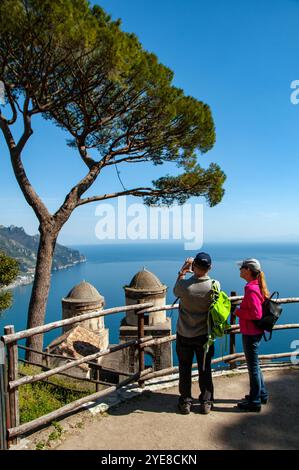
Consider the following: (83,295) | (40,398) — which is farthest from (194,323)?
(83,295)

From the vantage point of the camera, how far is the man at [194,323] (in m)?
4.03

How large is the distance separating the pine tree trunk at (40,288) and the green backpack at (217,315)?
7.96 m

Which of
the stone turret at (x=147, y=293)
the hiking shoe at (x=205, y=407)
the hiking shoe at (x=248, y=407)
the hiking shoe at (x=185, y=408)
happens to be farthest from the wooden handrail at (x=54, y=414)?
the stone turret at (x=147, y=293)

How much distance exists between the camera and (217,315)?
3.97 meters

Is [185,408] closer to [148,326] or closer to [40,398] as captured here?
[40,398]

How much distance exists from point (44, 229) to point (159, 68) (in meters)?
6.62

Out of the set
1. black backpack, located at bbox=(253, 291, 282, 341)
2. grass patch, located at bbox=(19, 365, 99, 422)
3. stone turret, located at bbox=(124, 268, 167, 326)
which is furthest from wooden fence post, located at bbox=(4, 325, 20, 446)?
stone turret, located at bbox=(124, 268, 167, 326)

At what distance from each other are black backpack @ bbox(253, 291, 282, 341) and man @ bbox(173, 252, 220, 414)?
705mm

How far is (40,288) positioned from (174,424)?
26.1 feet

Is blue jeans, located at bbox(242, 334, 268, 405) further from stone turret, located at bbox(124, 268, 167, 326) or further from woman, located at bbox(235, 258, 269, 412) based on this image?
stone turret, located at bbox(124, 268, 167, 326)

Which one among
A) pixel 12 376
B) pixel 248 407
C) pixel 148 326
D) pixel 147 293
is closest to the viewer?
pixel 12 376

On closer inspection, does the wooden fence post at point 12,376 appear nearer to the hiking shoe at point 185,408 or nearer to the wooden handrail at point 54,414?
the wooden handrail at point 54,414
